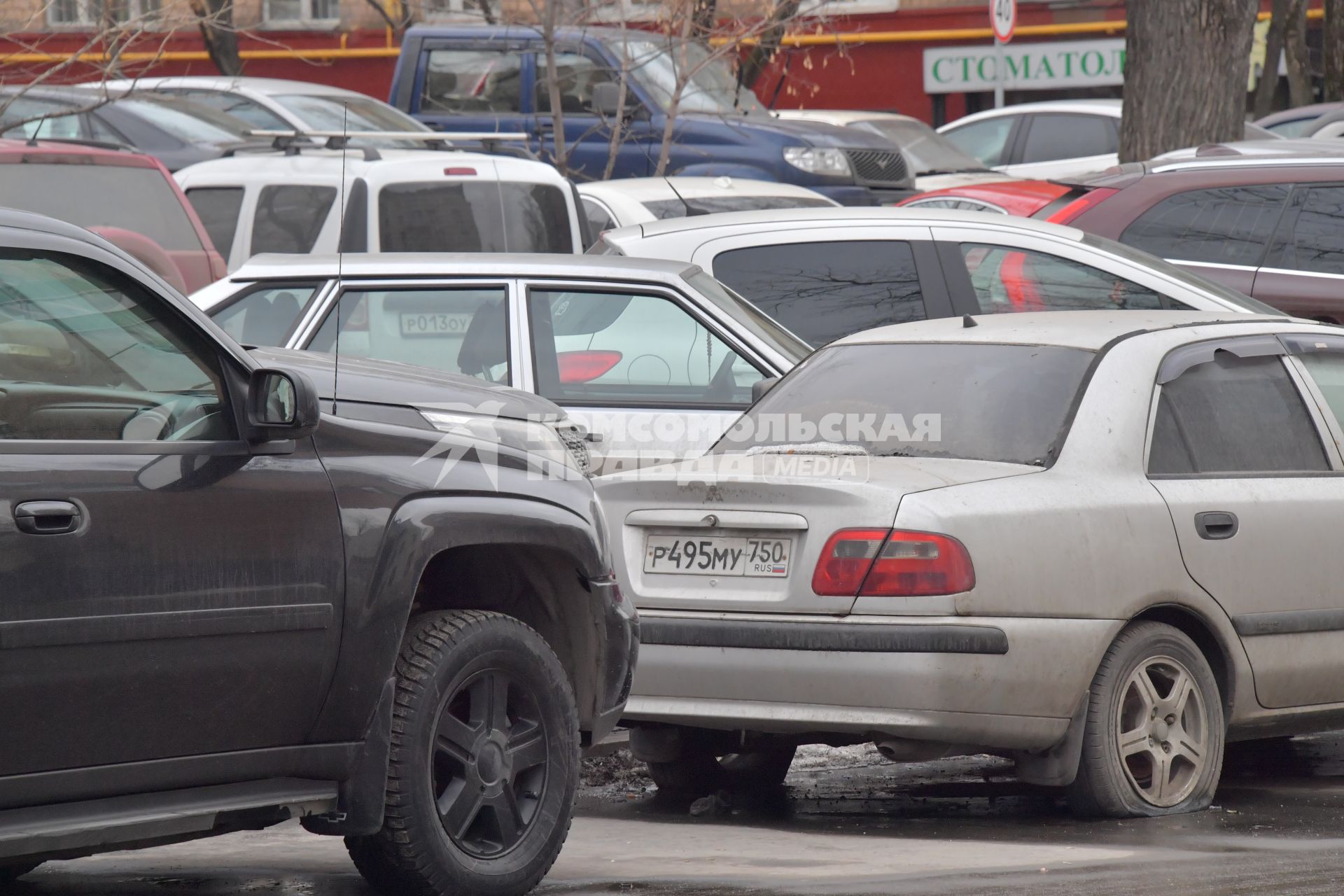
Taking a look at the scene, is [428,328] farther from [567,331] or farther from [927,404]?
[927,404]

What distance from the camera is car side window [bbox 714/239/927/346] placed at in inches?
350

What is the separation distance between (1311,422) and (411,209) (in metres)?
6.86

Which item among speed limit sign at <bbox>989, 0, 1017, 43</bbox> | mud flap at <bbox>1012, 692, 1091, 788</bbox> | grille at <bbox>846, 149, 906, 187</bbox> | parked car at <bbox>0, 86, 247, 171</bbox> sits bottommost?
mud flap at <bbox>1012, 692, 1091, 788</bbox>

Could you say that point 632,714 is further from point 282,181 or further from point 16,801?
point 282,181

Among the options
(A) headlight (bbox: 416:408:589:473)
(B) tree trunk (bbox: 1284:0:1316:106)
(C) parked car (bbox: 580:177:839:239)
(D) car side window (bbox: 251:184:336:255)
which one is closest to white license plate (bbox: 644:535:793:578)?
(A) headlight (bbox: 416:408:589:473)

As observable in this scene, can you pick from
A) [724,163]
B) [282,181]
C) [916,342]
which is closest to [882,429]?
[916,342]

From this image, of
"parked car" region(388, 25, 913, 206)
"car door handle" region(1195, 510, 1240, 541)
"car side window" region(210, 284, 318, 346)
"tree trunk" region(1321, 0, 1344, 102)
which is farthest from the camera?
"tree trunk" region(1321, 0, 1344, 102)

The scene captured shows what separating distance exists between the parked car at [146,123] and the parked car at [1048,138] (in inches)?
342

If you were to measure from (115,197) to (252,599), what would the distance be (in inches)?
291

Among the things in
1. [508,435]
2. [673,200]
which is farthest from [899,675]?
[673,200]

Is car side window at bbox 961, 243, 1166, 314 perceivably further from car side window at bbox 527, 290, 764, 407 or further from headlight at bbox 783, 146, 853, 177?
headlight at bbox 783, 146, 853, 177

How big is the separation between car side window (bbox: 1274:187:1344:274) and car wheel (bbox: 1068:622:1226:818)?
5184mm

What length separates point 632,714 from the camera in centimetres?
616

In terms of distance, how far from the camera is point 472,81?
19.0 m
